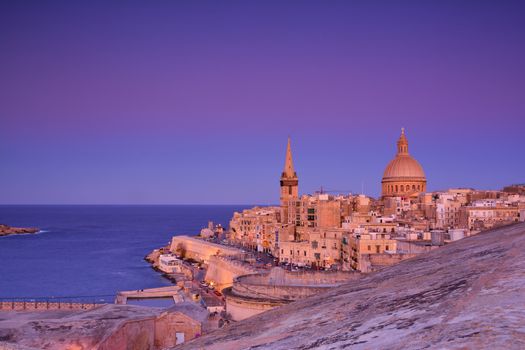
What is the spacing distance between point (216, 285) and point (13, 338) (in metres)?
35.0

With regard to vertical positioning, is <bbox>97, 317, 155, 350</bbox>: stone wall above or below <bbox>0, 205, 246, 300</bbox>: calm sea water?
above

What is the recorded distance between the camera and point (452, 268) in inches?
180

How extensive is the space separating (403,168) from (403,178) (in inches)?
58.8

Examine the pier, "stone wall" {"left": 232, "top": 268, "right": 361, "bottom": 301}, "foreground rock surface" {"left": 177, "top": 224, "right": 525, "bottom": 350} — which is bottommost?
the pier

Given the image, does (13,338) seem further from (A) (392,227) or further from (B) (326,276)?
(A) (392,227)

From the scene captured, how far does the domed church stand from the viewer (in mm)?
79438

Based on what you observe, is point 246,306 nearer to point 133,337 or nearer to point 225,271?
point 133,337

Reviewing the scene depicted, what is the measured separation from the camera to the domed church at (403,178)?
261 feet

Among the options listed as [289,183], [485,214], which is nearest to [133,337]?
[485,214]

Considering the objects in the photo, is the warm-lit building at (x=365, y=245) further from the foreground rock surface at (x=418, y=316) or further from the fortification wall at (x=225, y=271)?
the foreground rock surface at (x=418, y=316)

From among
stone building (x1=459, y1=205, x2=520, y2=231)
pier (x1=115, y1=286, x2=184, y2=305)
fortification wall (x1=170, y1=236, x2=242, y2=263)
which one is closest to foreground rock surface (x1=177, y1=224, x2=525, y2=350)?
pier (x1=115, y1=286, x2=184, y2=305)

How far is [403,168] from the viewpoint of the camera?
263 ft

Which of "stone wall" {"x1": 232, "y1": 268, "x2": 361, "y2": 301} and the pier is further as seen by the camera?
the pier

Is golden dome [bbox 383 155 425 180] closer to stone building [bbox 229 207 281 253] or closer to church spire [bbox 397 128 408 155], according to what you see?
church spire [bbox 397 128 408 155]
